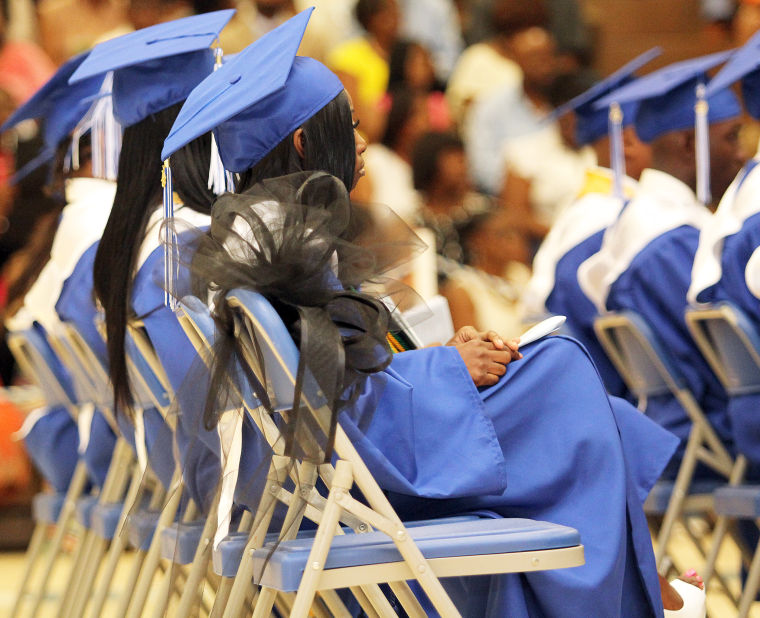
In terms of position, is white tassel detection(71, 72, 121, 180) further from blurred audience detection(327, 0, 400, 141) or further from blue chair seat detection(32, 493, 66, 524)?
blurred audience detection(327, 0, 400, 141)

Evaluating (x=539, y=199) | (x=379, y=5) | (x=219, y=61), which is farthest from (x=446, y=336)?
(x=379, y=5)

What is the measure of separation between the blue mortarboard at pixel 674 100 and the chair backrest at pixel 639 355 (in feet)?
2.93

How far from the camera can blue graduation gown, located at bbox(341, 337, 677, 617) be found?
179 centimetres

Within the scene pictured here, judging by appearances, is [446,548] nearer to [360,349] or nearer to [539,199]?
[360,349]

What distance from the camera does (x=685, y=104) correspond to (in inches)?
147

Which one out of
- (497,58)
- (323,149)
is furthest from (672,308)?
(497,58)

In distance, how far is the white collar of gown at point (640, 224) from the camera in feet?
11.4

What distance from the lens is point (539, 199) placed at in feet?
21.4

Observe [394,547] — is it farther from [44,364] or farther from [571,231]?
[571,231]

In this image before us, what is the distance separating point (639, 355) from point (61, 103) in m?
1.76

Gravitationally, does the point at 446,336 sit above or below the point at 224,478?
below

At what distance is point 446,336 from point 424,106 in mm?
4297

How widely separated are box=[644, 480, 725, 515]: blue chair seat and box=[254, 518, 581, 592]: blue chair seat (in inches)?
51.5

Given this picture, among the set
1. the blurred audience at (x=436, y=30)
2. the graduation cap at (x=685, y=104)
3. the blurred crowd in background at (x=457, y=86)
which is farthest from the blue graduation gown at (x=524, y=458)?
the blurred audience at (x=436, y=30)
